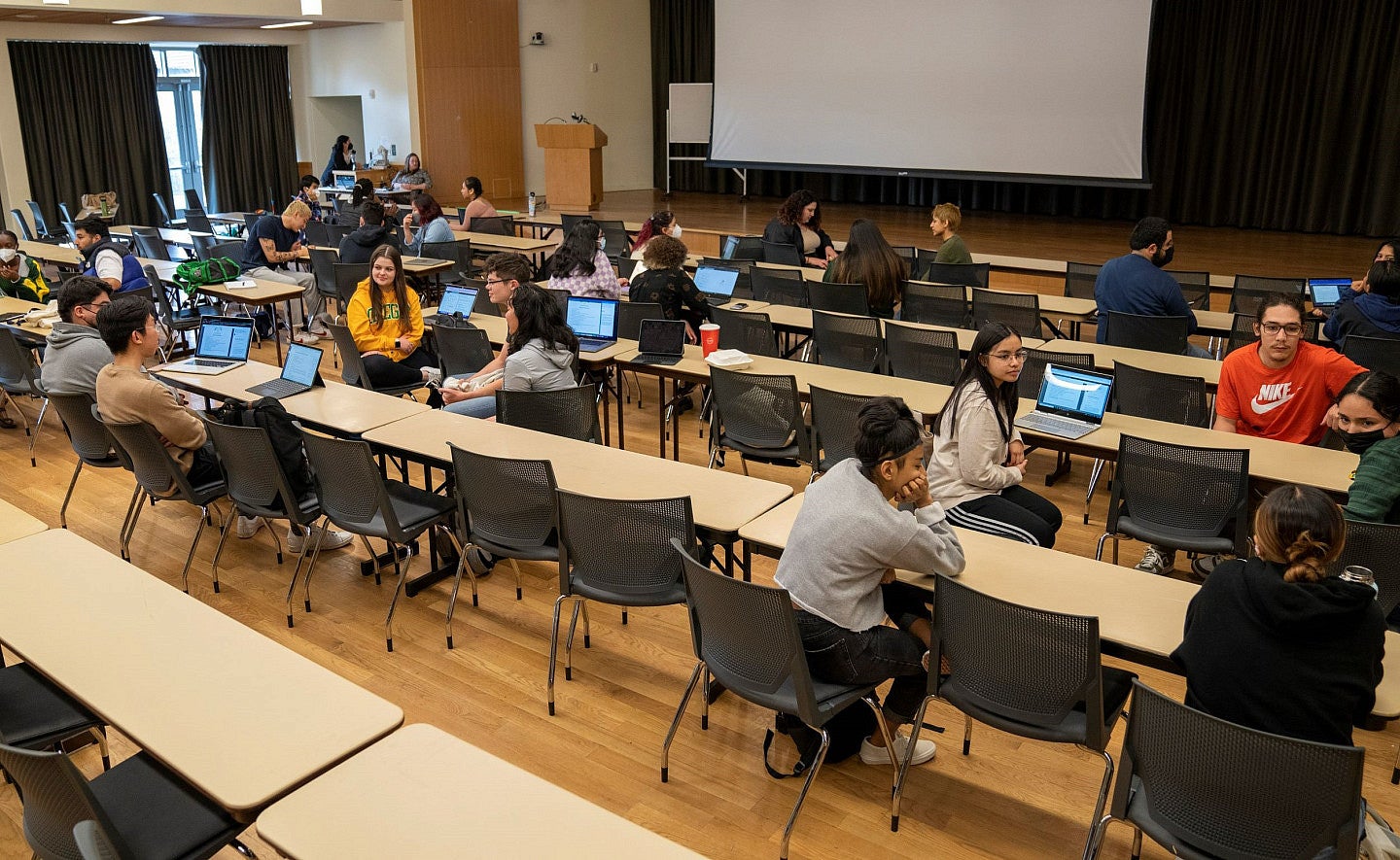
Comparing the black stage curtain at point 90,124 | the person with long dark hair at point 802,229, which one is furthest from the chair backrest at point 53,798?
the black stage curtain at point 90,124

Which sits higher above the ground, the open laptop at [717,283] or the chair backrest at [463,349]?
the open laptop at [717,283]

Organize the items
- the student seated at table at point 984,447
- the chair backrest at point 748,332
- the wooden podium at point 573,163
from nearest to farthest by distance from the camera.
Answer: the student seated at table at point 984,447
the chair backrest at point 748,332
the wooden podium at point 573,163

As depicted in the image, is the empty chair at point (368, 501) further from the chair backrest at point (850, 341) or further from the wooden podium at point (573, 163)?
the wooden podium at point (573, 163)

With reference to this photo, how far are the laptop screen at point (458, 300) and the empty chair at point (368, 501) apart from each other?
7.10 ft

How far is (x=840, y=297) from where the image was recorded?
260 inches

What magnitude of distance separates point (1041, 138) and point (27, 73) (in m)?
13.4

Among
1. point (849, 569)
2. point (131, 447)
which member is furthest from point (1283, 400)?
point (131, 447)

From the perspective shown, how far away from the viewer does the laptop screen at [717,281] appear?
692 centimetres

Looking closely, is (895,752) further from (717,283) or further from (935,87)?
(935,87)

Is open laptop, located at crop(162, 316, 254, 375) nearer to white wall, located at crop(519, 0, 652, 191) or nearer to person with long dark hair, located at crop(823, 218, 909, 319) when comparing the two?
person with long dark hair, located at crop(823, 218, 909, 319)

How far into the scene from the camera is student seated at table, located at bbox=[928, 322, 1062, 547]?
3.70 meters

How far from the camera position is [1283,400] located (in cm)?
435

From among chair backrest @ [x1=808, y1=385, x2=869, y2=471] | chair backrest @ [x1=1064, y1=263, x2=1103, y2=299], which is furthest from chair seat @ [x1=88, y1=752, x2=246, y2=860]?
chair backrest @ [x1=1064, y1=263, x2=1103, y2=299]

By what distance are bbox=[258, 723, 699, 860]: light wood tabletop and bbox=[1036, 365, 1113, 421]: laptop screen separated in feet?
9.93
